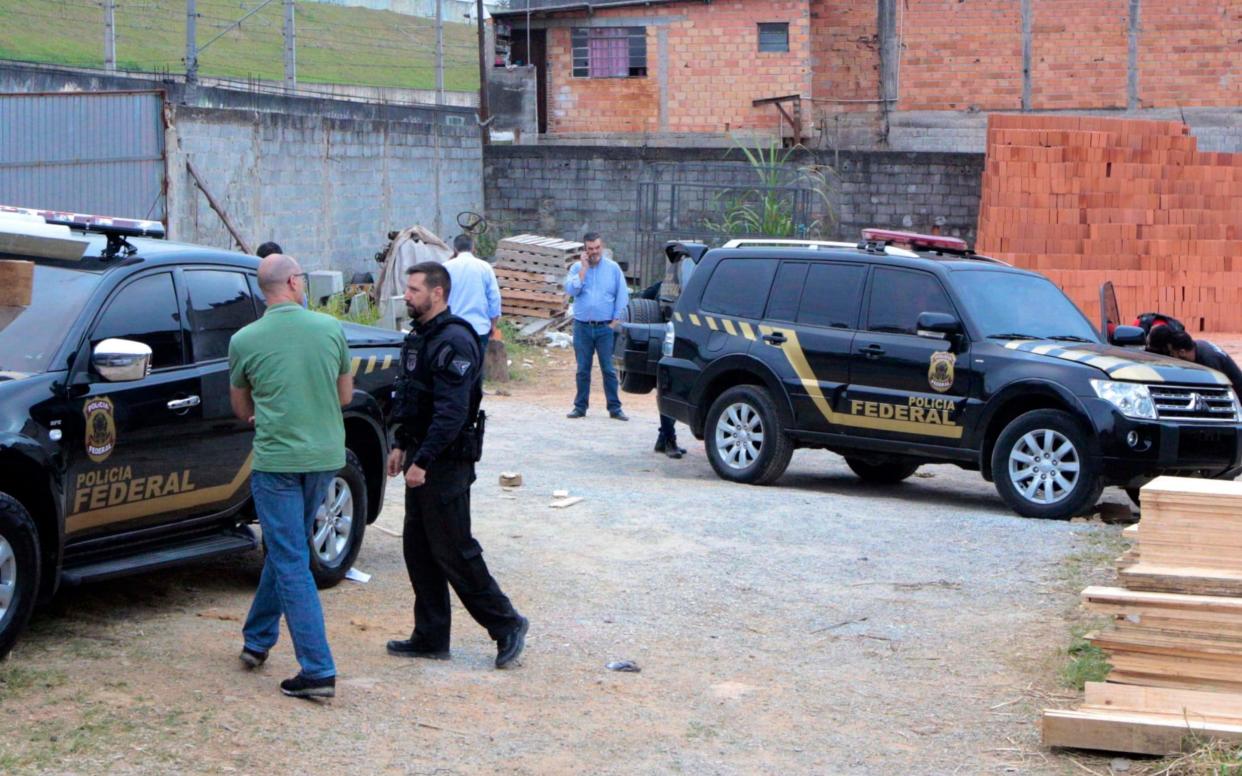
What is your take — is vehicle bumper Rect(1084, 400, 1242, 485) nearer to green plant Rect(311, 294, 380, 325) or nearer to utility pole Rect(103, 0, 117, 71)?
green plant Rect(311, 294, 380, 325)

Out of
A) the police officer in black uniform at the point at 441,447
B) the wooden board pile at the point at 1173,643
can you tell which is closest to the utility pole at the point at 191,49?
the police officer in black uniform at the point at 441,447

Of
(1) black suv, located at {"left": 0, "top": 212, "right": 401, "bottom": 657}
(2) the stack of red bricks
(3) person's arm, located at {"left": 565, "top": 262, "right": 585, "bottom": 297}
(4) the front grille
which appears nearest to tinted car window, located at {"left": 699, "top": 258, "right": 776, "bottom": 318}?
(3) person's arm, located at {"left": 565, "top": 262, "right": 585, "bottom": 297}

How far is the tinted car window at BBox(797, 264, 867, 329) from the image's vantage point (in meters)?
11.2

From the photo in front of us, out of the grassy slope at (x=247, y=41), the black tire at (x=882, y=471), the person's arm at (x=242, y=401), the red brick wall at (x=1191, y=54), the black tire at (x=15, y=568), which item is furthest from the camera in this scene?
the grassy slope at (x=247, y=41)

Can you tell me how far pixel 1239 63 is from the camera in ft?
112

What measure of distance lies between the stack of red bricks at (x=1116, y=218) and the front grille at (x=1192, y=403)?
11.7m

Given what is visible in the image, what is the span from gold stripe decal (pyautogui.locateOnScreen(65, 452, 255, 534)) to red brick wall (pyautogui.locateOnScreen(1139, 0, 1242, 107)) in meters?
31.8

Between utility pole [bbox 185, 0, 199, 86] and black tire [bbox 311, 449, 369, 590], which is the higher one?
utility pole [bbox 185, 0, 199, 86]

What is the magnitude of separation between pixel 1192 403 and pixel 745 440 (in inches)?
128

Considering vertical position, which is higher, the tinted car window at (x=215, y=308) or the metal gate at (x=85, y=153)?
the metal gate at (x=85, y=153)

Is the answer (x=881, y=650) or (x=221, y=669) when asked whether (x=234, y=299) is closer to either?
(x=221, y=669)

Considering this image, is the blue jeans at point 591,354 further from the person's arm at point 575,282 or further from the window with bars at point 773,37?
the window with bars at point 773,37

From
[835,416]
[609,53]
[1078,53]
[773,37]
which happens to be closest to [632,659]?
[835,416]

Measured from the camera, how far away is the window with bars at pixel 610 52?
36.8 metres
